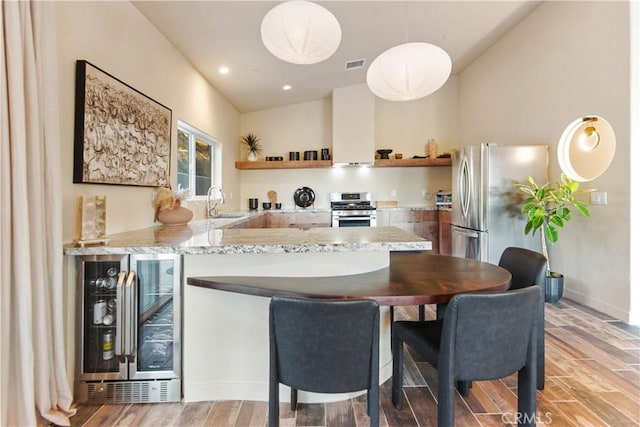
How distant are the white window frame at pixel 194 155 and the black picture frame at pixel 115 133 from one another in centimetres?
71

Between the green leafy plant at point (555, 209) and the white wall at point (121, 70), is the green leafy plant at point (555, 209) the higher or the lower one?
the lower one

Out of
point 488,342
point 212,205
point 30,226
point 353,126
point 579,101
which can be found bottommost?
point 488,342

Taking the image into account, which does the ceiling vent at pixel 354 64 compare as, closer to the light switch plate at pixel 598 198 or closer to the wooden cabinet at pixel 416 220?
the wooden cabinet at pixel 416 220

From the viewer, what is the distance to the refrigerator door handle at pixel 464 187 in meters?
4.27

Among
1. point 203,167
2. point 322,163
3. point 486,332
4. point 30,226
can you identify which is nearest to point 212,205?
point 203,167

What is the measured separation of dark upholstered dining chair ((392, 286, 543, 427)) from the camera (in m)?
1.22

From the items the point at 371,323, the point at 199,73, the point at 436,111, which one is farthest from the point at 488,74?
the point at 371,323

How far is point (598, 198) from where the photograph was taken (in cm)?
314

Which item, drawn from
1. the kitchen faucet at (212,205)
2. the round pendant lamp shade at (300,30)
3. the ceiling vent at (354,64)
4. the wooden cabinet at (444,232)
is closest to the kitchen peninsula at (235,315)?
the round pendant lamp shade at (300,30)

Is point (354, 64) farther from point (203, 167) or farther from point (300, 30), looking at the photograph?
point (300, 30)

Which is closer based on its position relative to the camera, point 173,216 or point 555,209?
point 173,216

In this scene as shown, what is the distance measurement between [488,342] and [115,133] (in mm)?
2594

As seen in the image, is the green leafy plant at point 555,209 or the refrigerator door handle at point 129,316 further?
the green leafy plant at point 555,209

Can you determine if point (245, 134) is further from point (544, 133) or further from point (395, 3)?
point (544, 133)
